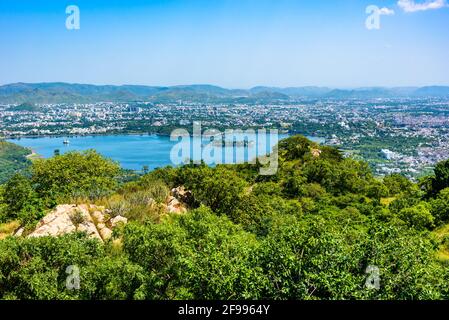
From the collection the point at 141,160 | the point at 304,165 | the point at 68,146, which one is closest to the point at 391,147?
the point at 141,160

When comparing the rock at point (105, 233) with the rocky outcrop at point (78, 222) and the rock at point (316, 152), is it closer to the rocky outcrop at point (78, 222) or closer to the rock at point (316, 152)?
the rocky outcrop at point (78, 222)

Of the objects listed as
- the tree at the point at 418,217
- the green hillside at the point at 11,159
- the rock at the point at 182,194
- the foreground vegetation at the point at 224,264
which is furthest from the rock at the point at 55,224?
the green hillside at the point at 11,159

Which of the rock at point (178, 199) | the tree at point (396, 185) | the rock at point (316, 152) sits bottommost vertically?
the tree at point (396, 185)

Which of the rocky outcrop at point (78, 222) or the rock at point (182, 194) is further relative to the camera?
the rock at point (182, 194)

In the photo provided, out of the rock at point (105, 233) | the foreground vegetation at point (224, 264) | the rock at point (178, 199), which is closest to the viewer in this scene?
the foreground vegetation at point (224, 264)

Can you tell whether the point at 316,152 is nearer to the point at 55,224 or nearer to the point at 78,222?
the point at 78,222

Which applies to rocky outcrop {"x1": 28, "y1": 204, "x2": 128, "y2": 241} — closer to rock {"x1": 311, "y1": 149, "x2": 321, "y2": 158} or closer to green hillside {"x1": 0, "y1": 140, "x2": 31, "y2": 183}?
rock {"x1": 311, "y1": 149, "x2": 321, "y2": 158}

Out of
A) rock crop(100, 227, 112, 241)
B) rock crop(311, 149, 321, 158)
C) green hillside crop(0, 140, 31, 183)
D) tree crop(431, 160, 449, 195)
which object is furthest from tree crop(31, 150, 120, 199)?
green hillside crop(0, 140, 31, 183)

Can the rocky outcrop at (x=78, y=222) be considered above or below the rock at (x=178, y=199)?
above
